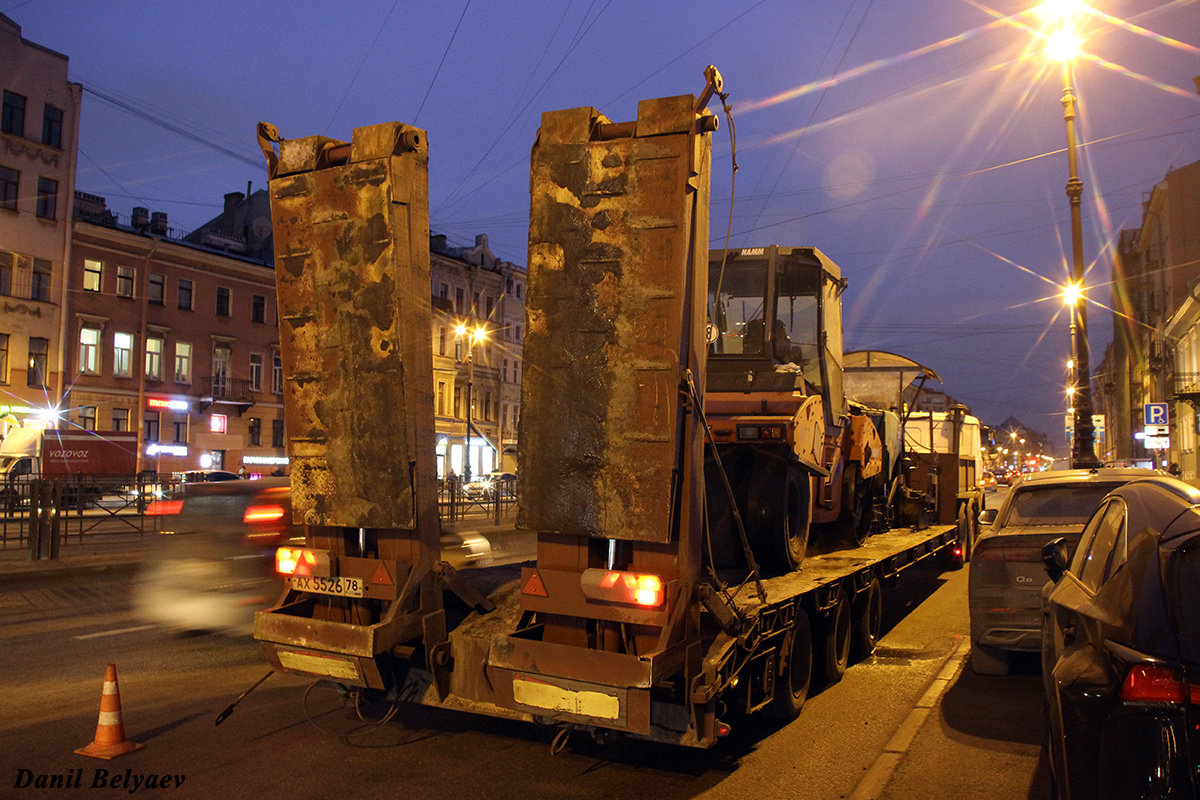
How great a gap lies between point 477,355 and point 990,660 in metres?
51.1

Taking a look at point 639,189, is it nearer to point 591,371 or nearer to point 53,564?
point 591,371

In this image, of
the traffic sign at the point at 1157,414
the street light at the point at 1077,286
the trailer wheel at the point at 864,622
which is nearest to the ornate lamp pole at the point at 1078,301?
the street light at the point at 1077,286

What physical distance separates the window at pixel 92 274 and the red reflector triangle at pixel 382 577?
Result: 37542mm

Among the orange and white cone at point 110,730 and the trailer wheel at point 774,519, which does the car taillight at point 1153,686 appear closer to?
the trailer wheel at point 774,519

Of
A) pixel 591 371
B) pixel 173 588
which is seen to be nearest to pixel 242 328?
pixel 173 588

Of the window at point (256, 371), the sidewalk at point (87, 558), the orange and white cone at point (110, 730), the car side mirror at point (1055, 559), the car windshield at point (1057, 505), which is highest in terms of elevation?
the window at point (256, 371)

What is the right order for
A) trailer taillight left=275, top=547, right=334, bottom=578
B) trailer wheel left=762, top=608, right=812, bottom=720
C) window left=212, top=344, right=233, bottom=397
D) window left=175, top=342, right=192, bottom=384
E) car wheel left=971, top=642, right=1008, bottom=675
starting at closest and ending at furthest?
trailer taillight left=275, top=547, right=334, bottom=578, trailer wheel left=762, top=608, right=812, bottom=720, car wheel left=971, top=642, right=1008, bottom=675, window left=175, top=342, right=192, bottom=384, window left=212, top=344, right=233, bottom=397

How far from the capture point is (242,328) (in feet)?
145

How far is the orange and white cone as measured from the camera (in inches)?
217

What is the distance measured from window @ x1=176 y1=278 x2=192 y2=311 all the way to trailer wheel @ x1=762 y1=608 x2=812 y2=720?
132 ft

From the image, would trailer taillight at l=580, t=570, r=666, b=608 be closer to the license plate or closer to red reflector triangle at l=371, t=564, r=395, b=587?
red reflector triangle at l=371, t=564, r=395, b=587

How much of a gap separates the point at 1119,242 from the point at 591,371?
290 feet

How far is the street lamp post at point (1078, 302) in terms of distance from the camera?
20734 mm

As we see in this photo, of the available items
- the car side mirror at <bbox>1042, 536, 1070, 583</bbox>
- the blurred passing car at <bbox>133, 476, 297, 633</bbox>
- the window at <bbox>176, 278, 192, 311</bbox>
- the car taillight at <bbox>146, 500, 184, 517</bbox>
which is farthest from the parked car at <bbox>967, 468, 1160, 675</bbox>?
the window at <bbox>176, 278, 192, 311</bbox>
